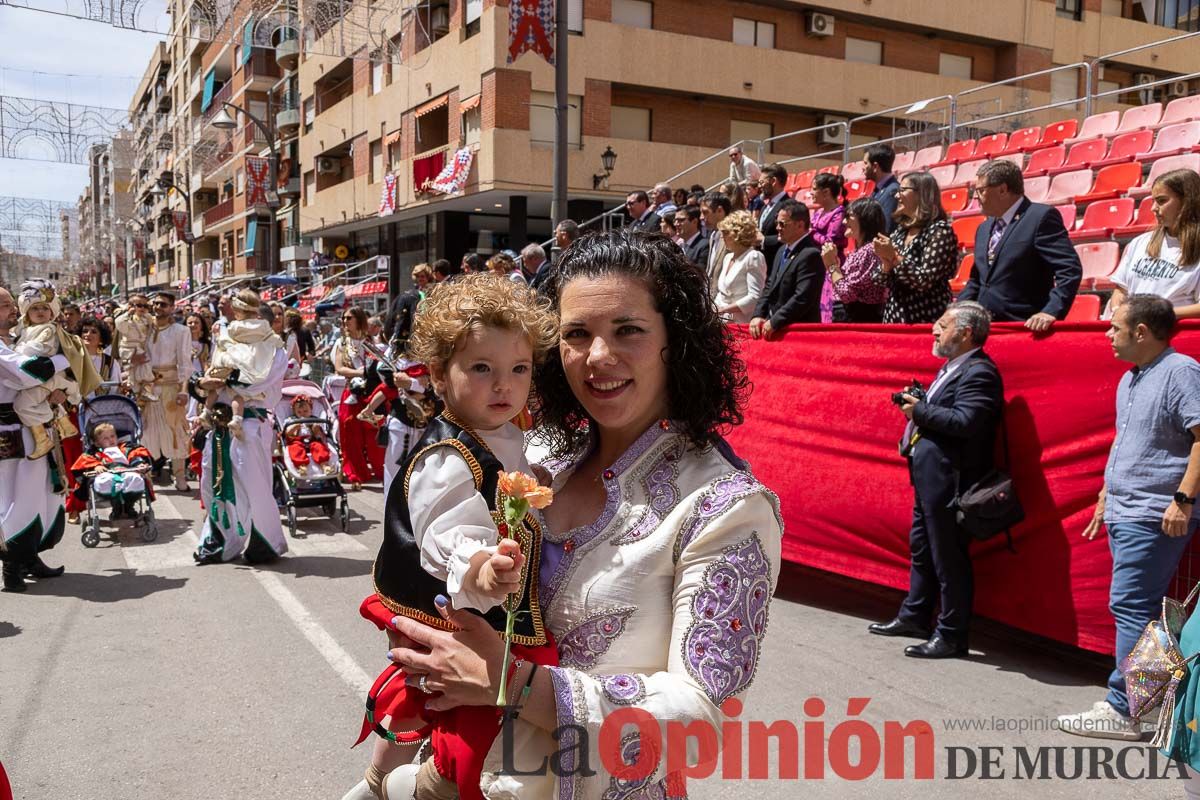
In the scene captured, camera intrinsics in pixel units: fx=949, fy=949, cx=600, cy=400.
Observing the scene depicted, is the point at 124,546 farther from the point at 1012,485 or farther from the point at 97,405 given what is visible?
the point at 1012,485

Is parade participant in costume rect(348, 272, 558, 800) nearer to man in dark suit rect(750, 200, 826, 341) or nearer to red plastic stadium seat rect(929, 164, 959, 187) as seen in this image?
man in dark suit rect(750, 200, 826, 341)

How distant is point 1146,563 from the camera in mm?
4312

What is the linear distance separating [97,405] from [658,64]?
2069 cm

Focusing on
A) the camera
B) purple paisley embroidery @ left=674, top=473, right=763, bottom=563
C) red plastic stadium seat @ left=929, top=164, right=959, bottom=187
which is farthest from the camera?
red plastic stadium seat @ left=929, top=164, right=959, bottom=187

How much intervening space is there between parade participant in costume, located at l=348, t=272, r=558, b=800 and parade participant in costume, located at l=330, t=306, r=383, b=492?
375 inches

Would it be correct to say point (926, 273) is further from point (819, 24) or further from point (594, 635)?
point (819, 24)

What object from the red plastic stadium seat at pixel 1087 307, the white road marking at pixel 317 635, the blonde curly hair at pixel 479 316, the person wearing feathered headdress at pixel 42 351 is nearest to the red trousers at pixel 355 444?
the white road marking at pixel 317 635

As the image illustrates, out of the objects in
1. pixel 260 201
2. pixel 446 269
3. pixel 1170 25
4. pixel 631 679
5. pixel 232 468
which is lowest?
pixel 232 468

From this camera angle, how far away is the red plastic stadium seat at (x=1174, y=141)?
11.9m

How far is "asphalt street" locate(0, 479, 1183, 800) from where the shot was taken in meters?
3.90

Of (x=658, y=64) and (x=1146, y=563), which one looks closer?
(x=1146, y=563)

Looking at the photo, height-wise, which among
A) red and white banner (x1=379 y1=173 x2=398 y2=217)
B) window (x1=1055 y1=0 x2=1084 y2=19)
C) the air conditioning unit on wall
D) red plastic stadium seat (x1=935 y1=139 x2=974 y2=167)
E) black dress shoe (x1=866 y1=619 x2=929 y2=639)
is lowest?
black dress shoe (x1=866 y1=619 x2=929 y2=639)

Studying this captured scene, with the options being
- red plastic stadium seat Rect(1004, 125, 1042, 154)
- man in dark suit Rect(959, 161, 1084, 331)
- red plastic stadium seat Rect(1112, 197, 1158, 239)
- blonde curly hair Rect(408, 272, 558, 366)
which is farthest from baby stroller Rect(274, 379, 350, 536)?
red plastic stadium seat Rect(1004, 125, 1042, 154)

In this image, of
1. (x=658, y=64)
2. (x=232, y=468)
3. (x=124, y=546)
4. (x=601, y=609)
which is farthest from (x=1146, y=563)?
(x=658, y=64)
